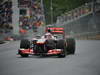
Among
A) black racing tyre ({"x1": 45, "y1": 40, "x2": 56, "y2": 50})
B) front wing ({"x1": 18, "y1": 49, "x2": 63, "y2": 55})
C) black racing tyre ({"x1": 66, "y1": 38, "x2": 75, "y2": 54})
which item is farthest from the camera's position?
black racing tyre ({"x1": 66, "y1": 38, "x2": 75, "y2": 54})

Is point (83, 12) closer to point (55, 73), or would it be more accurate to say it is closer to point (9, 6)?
point (9, 6)

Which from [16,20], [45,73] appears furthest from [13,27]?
[45,73]

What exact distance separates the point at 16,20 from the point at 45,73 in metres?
47.8

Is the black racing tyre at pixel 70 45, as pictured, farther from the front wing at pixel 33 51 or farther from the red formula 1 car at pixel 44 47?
the front wing at pixel 33 51

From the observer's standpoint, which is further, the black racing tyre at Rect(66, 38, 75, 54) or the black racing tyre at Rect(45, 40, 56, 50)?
the black racing tyre at Rect(66, 38, 75, 54)

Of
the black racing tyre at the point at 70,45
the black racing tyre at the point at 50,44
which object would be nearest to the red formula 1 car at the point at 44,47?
the black racing tyre at the point at 50,44

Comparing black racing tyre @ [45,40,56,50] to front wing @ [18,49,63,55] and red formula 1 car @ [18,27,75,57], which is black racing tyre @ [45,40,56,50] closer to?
red formula 1 car @ [18,27,75,57]

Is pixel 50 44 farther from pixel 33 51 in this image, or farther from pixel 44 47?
pixel 33 51

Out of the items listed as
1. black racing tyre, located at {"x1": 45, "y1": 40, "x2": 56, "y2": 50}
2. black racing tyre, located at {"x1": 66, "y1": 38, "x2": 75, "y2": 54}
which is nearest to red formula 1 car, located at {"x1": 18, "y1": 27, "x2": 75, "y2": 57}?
black racing tyre, located at {"x1": 45, "y1": 40, "x2": 56, "y2": 50}

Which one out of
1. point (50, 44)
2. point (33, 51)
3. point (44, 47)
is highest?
point (50, 44)

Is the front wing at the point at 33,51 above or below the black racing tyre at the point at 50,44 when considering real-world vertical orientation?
below

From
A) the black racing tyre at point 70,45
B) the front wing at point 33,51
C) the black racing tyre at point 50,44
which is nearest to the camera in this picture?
the front wing at point 33,51

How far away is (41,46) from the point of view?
18953 millimetres

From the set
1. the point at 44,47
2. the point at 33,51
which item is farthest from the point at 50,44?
the point at 33,51
